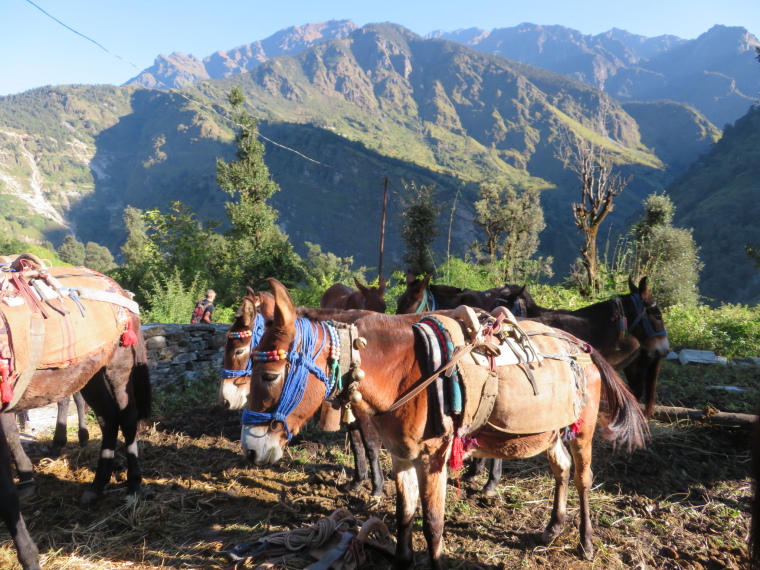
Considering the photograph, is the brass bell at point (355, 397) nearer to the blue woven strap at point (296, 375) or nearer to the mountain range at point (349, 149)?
the blue woven strap at point (296, 375)

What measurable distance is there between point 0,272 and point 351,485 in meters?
3.39

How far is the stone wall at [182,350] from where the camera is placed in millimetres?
6934

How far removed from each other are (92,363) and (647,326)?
19.2 feet

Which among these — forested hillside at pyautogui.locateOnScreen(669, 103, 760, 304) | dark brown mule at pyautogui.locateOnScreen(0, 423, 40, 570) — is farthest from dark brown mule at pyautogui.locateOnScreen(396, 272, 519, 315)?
forested hillside at pyautogui.locateOnScreen(669, 103, 760, 304)

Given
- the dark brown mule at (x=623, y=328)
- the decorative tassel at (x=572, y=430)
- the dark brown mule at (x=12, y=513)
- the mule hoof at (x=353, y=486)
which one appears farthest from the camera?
the dark brown mule at (x=623, y=328)

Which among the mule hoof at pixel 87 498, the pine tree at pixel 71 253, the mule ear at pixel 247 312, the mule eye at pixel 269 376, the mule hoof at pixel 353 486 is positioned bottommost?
the pine tree at pixel 71 253

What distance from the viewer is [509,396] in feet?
8.34

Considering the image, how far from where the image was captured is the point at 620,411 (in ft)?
10.5

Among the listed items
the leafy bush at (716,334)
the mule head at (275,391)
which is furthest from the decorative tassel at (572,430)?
the leafy bush at (716,334)

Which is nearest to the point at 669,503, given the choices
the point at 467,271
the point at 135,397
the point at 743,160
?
the point at 135,397

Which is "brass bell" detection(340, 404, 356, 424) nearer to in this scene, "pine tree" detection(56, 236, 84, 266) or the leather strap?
the leather strap

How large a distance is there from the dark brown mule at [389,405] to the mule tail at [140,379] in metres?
2.35

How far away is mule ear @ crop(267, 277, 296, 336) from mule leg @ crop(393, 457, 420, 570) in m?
1.27

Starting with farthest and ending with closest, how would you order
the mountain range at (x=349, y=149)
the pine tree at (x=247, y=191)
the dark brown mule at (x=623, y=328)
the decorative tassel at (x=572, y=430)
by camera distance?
1. the mountain range at (x=349, y=149)
2. the pine tree at (x=247, y=191)
3. the dark brown mule at (x=623, y=328)
4. the decorative tassel at (x=572, y=430)
